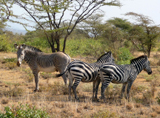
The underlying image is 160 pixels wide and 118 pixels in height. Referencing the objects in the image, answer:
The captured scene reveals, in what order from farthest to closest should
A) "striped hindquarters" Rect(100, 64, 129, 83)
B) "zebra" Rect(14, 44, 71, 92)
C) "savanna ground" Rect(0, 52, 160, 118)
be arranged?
"zebra" Rect(14, 44, 71, 92), "striped hindquarters" Rect(100, 64, 129, 83), "savanna ground" Rect(0, 52, 160, 118)

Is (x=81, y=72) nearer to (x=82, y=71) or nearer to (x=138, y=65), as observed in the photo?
(x=82, y=71)

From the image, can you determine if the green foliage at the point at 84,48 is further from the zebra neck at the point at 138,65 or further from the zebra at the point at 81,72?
the zebra at the point at 81,72

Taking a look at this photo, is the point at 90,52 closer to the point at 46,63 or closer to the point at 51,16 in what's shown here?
the point at 51,16

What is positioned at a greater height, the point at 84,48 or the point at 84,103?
the point at 84,48

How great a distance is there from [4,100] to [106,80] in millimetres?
3092

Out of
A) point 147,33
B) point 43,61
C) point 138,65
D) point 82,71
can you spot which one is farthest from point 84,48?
point 82,71

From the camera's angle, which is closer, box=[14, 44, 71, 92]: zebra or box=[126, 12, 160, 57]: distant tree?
box=[14, 44, 71, 92]: zebra

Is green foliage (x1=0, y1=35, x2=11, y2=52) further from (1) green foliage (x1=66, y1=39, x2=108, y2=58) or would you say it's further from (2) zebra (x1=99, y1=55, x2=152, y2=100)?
(2) zebra (x1=99, y1=55, x2=152, y2=100)

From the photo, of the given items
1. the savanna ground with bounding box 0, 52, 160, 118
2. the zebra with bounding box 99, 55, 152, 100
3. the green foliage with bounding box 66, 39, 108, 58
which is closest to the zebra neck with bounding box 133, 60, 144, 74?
the zebra with bounding box 99, 55, 152, 100

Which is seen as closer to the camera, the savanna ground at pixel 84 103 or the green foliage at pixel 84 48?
the savanna ground at pixel 84 103

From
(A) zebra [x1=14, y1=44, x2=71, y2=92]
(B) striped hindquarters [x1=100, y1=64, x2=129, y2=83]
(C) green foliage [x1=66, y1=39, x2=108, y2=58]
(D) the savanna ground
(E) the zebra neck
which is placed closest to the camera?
(D) the savanna ground

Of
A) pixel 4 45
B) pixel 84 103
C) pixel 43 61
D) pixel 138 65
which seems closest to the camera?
pixel 84 103

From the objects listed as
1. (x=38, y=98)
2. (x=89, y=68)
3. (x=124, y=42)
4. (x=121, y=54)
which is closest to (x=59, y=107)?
(x=38, y=98)

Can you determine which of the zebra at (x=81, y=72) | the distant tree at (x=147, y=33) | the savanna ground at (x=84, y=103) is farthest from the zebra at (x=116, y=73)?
the distant tree at (x=147, y=33)
